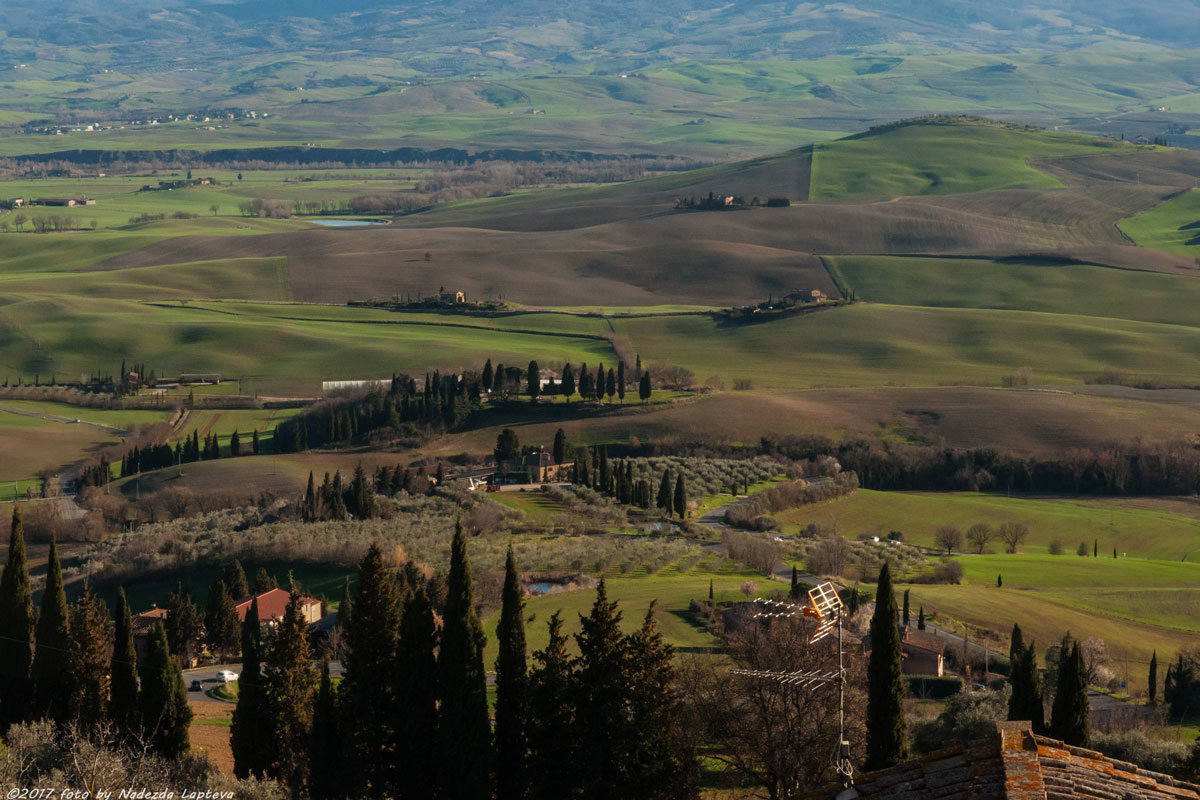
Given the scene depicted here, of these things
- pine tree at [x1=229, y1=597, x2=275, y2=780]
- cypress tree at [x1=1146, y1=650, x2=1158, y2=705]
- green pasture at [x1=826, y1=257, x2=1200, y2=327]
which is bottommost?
cypress tree at [x1=1146, y1=650, x2=1158, y2=705]

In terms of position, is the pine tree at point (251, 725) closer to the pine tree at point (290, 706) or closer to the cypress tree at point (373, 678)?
the pine tree at point (290, 706)

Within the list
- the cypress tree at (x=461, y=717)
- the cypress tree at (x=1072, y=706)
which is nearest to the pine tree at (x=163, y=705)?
the cypress tree at (x=461, y=717)

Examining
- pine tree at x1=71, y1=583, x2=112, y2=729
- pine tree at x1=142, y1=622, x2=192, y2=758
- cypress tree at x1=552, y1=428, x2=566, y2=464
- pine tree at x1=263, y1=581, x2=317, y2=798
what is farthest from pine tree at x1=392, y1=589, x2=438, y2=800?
cypress tree at x1=552, y1=428, x2=566, y2=464

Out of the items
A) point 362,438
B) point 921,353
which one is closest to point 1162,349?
point 921,353

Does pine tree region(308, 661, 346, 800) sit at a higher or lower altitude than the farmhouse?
higher

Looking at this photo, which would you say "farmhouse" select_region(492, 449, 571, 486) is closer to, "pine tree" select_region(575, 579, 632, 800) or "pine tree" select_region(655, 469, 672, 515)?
"pine tree" select_region(655, 469, 672, 515)

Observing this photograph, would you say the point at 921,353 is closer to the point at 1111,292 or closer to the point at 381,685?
the point at 1111,292
